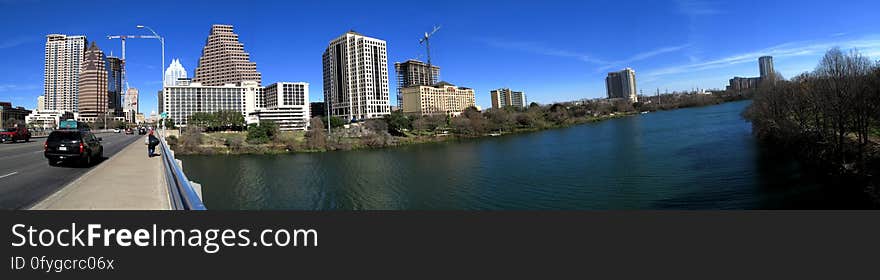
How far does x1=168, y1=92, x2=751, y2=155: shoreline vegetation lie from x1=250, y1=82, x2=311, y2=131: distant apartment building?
11778 mm

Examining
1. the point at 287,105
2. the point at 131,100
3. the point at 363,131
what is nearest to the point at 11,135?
the point at 131,100

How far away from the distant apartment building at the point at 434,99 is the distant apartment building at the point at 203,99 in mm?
60379

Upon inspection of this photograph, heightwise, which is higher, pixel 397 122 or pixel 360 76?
pixel 360 76

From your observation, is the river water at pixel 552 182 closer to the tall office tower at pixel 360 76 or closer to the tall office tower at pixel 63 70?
the tall office tower at pixel 63 70

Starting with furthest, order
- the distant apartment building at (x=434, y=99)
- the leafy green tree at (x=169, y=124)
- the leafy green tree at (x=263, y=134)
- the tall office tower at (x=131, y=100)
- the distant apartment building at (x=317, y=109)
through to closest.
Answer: the distant apartment building at (x=317, y=109)
the distant apartment building at (x=434, y=99)
the leafy green tree at (x=169, y=124)
the leafy green tree at (x=263, y=134)
the tall office tower at (x=131, y=100)

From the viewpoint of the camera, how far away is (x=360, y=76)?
139 m

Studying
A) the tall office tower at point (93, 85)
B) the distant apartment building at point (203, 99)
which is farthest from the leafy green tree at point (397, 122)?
the distant apartment building at point (203, 99)

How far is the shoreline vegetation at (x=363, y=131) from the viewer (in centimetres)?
6178

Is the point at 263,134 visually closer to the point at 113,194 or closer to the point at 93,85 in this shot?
the point at 93,85

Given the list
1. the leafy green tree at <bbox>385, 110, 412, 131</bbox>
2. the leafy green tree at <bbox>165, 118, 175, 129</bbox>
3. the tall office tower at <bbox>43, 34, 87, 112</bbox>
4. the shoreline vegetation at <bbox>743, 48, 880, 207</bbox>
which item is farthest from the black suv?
the leafy green tree at <bbox>165, 118, 175, 129</bbox>

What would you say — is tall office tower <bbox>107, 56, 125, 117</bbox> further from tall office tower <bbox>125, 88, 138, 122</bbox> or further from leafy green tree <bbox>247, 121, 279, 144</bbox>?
tall office tower <bbox>125, 88, 138, 122</bbox>

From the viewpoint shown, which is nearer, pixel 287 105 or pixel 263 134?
pixel 263 134

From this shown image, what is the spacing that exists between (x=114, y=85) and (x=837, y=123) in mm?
131818

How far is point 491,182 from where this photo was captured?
30031 millimetres
